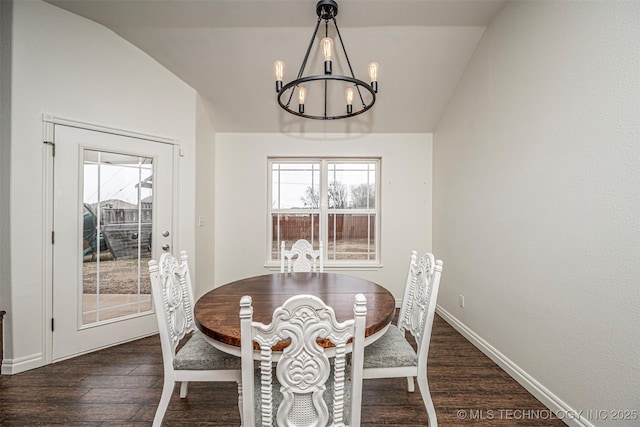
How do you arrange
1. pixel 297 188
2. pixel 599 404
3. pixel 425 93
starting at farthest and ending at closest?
pixel 297 188 < pixel 425 93 < pixel 599 404

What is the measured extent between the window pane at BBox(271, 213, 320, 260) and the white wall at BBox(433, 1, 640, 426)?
1.87m

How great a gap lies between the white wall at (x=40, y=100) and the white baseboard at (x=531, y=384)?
358 centimetres

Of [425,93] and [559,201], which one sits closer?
[559,201]

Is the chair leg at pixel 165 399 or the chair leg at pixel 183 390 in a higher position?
the chair leg at pixel 165 399

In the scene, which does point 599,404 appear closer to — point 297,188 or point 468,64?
point 468,64

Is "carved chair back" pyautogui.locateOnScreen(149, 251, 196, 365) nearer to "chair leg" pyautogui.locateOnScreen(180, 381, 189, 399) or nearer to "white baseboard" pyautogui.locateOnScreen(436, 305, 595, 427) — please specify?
"chair leg" pyautogui.locateOnScreen(180, 381, 189, 399)

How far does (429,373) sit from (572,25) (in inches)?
95.6

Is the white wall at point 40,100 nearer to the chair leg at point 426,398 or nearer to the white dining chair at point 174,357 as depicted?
the white dining chair at point 174,357

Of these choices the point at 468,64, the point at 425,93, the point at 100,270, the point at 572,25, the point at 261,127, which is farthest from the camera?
the point at 261,127

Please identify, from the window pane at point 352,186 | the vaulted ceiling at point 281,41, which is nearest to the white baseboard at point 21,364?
the vaulted ceiling at point 281,41

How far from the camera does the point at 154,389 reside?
6.22 ft

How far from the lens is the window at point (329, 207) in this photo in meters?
3.72

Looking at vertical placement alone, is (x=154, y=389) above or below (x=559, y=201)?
below

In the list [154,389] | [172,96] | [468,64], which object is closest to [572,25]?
[468,64]
